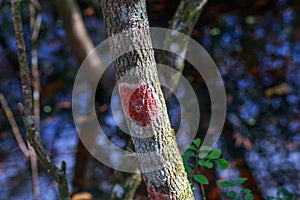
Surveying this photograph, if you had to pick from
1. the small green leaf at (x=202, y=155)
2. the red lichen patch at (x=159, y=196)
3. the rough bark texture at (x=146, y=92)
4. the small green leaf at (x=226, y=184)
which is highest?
the rough bark texture at (x=146, y=92)

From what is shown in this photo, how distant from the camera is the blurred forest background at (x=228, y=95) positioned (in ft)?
6.21

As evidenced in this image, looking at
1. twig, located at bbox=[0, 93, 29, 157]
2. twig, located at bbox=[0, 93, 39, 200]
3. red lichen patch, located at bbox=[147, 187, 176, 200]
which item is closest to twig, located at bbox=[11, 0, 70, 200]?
red lichen patch, located at bbox=[147, 187, 176, 200]

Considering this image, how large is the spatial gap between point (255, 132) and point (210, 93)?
0.31 metres

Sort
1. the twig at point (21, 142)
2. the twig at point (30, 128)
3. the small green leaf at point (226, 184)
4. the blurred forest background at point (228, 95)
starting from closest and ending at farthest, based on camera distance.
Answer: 1. the twig at point (30, 128)
2. the small green leaf at point (226, 184)
3. the twig at point (21, 142)
4. the blurred forest background at point (228, 95)

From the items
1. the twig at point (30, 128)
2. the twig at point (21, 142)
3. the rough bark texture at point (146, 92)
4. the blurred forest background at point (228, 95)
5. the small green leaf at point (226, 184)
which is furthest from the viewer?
the blurred forest background at point (228, 95)

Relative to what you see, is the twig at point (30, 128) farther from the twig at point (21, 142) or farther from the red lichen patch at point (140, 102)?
the twig at point (21, 142)

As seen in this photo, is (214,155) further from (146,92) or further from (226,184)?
(146,92)

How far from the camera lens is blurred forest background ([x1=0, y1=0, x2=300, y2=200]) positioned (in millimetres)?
1892

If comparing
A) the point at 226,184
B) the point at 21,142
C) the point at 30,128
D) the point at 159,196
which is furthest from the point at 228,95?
the point at 159,196

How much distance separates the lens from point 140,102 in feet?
2.19

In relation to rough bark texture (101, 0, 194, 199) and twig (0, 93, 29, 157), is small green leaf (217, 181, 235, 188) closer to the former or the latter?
rough bark texture (101, 0, 194, 199)

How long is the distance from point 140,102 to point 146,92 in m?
0.02

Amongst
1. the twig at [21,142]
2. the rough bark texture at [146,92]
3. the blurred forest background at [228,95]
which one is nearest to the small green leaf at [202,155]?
the rough bark texture at [146,92]

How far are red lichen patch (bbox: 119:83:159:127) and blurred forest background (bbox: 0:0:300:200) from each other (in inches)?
44.7
